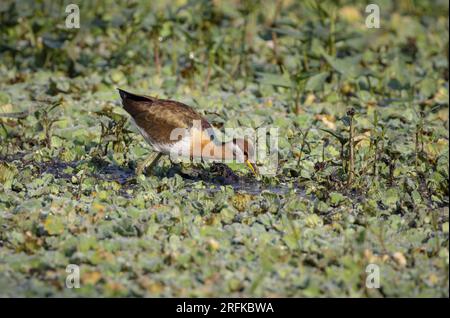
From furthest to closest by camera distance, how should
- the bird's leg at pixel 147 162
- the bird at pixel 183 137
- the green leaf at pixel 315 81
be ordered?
the green leaf at pixel 315 81 < the bird's leg at pixel 147 162 < the bird at pixel 183 137

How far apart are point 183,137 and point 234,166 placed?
0.53 m

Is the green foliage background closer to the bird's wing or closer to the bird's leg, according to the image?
the bird's leg

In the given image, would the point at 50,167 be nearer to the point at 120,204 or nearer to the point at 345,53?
the point at 120,204

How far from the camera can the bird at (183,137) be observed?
696 cm

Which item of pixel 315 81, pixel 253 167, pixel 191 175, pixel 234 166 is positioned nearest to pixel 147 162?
pixel 191 175

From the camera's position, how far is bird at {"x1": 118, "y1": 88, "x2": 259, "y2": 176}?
6965 millimetres

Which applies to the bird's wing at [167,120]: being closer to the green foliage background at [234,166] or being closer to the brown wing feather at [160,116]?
the brown wing feather at [160,116]

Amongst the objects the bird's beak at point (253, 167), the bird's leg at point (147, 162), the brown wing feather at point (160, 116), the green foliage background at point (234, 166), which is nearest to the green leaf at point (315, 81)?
the green foliage background at point (234, 166)

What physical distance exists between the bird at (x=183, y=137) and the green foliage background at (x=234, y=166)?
22 centimetres

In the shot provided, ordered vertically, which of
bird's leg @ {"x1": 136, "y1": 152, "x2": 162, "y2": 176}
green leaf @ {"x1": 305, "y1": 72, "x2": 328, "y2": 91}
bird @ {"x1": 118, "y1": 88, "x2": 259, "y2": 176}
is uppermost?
green leaf @ {"x1": 305, "y1": 72, "x2": 328, "y2": 91}

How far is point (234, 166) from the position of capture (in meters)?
7.21

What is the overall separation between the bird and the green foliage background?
0.22 metres

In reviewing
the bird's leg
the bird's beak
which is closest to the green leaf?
the bird's beak
